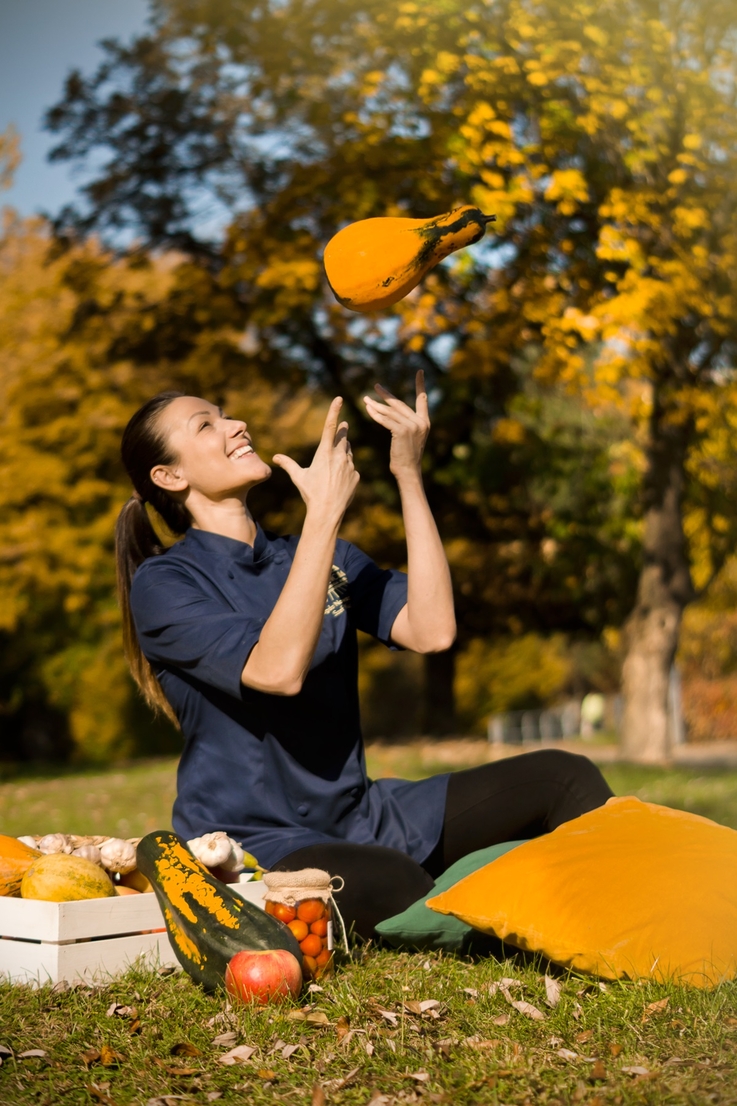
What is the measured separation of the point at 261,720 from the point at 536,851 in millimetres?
856

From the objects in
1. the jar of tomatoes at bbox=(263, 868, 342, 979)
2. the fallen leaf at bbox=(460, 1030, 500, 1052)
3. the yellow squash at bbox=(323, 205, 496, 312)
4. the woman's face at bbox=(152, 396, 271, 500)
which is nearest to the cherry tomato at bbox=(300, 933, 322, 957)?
the jar of tomatoes at bbox=(263, 868, 342, 979)

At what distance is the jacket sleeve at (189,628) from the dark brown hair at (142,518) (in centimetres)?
17

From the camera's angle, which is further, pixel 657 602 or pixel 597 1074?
pixel 657 602

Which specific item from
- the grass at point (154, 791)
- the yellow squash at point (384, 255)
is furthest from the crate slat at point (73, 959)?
the grass at point (154, 791)

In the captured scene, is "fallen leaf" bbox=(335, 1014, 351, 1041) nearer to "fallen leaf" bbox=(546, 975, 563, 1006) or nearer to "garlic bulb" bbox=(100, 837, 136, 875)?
"fallen leaf" bbox=(546, 975, 563, 1006)

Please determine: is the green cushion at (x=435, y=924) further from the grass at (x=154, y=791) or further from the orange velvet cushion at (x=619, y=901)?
the grass at (x=154, y=791)

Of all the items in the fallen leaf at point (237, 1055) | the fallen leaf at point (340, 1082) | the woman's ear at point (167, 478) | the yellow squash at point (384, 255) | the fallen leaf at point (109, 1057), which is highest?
the yellow squash at point (384, 255)

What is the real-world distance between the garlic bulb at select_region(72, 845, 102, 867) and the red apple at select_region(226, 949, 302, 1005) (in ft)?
2.42

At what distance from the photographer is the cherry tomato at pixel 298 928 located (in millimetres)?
2832

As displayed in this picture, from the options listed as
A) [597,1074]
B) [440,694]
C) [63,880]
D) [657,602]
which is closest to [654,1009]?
[597,1074]

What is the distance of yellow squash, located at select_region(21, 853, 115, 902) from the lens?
299 cm

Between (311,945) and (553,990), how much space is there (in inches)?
25.0

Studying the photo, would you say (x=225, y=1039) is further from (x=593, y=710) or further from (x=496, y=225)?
(x=593, y=710)

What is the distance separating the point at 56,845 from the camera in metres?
3.36
